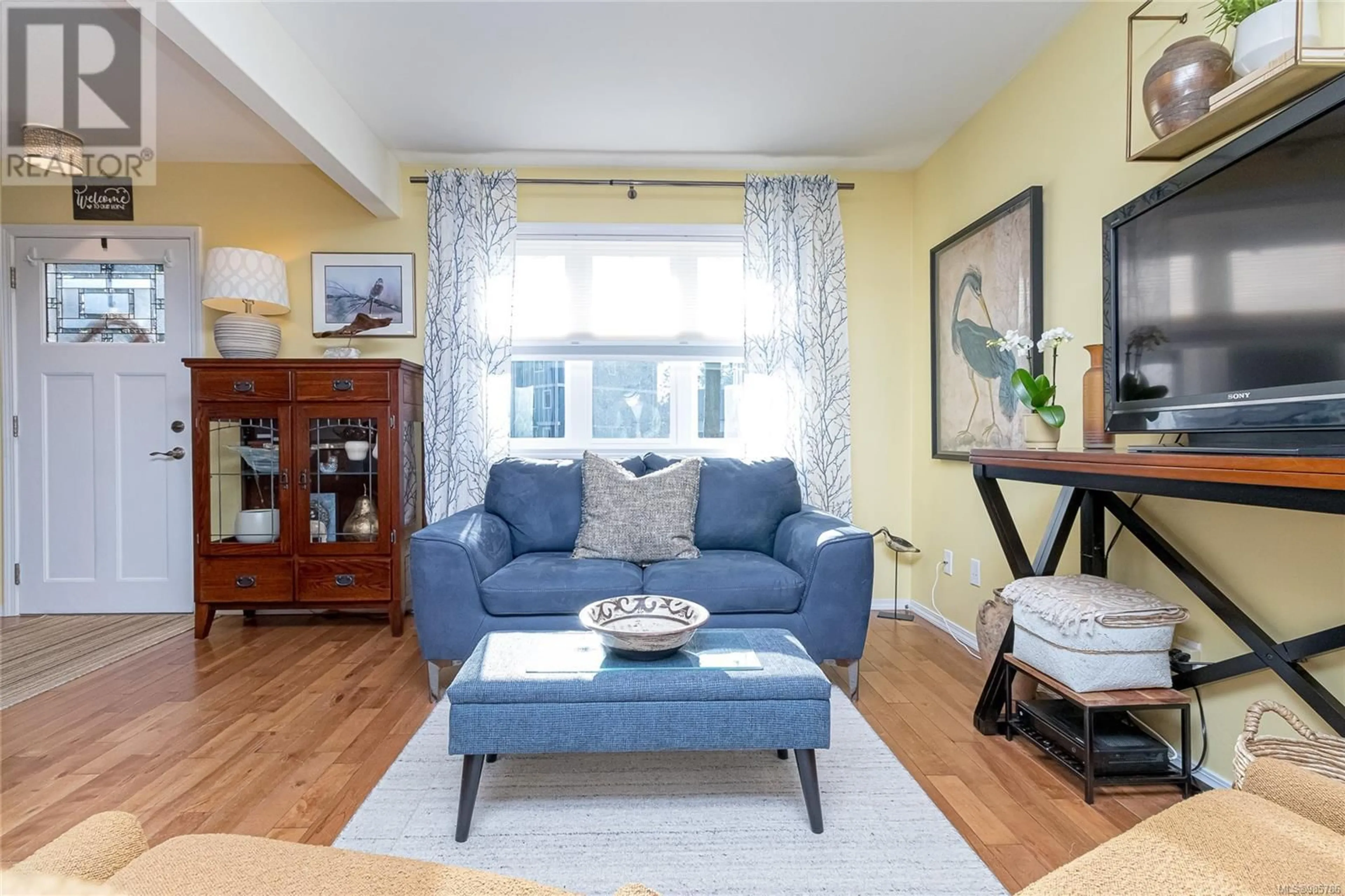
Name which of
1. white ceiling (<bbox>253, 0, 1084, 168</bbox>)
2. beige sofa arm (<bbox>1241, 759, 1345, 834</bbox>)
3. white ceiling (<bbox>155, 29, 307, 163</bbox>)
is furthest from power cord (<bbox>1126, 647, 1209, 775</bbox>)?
white ceiling (<bbox>155, 29, 307, 163</bbox>)

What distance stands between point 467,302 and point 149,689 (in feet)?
7.19

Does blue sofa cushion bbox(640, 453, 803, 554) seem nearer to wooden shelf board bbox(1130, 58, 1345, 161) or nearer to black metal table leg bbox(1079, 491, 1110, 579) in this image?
black metal table leg bbox(1079, 491, 1110, 579)

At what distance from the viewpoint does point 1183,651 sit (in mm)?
1815

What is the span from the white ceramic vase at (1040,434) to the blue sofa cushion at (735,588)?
928mm

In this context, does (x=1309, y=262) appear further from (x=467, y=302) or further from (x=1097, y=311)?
(x=467, y=302)

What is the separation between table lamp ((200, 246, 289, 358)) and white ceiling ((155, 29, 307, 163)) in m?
0.55

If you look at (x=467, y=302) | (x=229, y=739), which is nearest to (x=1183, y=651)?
(x=229, y=739)

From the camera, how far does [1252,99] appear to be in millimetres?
1458

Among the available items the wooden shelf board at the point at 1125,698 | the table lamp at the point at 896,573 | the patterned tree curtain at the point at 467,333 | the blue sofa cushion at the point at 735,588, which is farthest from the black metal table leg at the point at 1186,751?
the patterned tree curtain at the point at 467,333

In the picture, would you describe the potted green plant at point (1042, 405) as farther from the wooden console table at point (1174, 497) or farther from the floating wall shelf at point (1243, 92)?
the floating wall shelf at point (1243, 92)

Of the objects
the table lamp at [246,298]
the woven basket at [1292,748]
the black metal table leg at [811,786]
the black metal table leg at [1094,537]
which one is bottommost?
the black metal table leg at [811,786]

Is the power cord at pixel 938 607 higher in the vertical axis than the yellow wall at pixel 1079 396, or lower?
lower

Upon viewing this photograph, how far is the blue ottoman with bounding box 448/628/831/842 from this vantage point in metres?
1.49

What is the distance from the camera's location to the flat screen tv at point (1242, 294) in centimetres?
123
